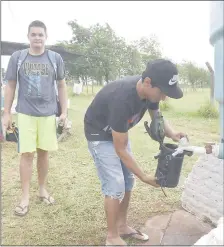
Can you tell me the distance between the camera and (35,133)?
230cm

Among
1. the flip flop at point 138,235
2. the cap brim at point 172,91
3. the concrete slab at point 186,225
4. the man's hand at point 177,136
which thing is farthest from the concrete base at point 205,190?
the cap brim at point 172,91

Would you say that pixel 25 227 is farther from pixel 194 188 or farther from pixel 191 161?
pixel 191 161

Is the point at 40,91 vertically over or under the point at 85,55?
under

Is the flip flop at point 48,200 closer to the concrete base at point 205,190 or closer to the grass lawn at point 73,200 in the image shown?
the grass lawn at point 73,200

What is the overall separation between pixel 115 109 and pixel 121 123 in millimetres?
69

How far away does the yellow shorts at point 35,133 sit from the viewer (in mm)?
2250

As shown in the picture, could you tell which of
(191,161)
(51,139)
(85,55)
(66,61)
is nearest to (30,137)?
(51,139)

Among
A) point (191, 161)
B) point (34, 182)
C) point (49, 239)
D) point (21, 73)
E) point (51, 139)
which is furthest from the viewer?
point (191, 161)

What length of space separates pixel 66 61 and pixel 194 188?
3.82ft

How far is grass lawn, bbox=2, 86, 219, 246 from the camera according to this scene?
2043mm

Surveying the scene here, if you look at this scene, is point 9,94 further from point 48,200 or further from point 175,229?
point 175,229

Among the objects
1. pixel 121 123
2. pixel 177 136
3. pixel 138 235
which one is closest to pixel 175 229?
pixel 138 235

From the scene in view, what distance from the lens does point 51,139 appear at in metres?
2.34

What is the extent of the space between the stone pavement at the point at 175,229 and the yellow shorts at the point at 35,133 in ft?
2.75
